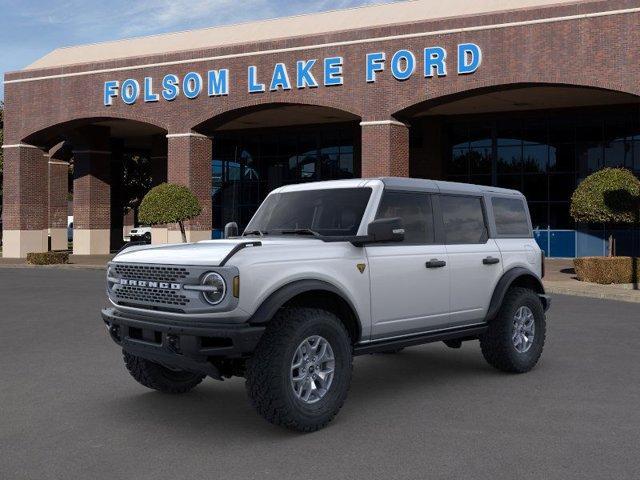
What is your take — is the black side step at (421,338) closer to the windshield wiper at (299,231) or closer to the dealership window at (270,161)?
the windshield wiper at (299,231)

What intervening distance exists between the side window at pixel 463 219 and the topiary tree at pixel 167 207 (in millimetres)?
22168

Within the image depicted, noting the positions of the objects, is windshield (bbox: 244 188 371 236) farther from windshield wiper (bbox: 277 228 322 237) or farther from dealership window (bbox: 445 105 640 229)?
dealership window (bbox: 445 105 640 229)

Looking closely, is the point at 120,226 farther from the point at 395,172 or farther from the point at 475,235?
the point at 475,235

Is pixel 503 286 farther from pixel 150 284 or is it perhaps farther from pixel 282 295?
pixel 150 284

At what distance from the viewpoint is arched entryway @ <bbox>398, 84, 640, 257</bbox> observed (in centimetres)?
3164

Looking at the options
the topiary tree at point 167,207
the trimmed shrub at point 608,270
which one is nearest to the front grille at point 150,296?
the trimmed shrub at point 608,270

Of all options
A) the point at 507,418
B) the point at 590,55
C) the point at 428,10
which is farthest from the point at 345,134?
the point at 507,418

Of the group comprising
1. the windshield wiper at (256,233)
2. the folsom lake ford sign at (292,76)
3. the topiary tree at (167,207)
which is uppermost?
the folsom lake ford sign at (292,76)

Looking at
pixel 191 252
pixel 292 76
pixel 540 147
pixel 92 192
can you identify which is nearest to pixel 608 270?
pixel 540 147

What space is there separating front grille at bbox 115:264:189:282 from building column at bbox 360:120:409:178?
2160 cm

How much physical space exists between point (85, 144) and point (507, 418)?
36.2 m

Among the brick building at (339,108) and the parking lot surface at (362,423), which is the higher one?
the brick building at (339,108)

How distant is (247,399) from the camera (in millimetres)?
7070

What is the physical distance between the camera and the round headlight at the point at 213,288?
5668mm
